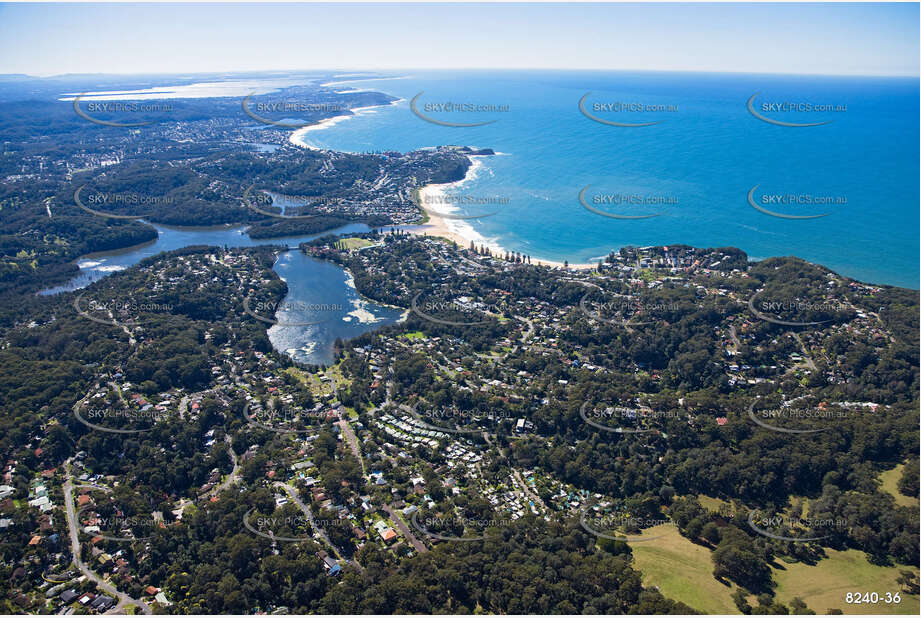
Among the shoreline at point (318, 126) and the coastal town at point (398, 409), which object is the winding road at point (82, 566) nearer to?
the coastal town at point (398, 409)

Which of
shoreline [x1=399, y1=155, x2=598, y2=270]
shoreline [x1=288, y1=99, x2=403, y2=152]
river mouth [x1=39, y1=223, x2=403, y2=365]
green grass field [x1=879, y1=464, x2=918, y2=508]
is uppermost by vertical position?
shoreline [x1=288, y1=99, x2=403, y2=152]

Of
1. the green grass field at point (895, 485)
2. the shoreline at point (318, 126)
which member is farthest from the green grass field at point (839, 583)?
the shoreline at point (318, 126)

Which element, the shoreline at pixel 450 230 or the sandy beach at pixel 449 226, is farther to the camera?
the sandy beach at pixel 449 226

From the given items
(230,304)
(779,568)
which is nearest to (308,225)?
(230,304)

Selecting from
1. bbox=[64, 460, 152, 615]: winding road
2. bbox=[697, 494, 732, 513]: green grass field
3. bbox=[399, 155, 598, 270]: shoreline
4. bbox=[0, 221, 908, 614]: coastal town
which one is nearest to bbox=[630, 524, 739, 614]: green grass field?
bbox=[697, 494, 732, 513]: green grass field

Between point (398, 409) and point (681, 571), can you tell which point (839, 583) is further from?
point (398, 409)

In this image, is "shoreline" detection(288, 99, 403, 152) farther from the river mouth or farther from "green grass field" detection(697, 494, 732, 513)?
"green grass field" detection(697, 494, 732, 513)

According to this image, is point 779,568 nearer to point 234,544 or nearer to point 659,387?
point 659,387

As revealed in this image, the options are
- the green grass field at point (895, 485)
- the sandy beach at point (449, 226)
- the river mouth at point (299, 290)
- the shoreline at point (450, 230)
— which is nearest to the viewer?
the green grass field at point (895, 485)
